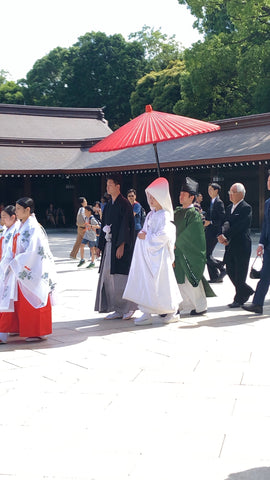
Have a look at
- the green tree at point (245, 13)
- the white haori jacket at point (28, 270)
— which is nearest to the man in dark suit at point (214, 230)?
the white haori jacket at point (28, 270)

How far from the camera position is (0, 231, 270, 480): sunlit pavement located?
3.31 metres

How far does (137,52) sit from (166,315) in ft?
144

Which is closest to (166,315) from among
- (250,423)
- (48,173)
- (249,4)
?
(250,423)

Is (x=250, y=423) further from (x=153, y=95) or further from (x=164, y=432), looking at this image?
(x=153, y=95)

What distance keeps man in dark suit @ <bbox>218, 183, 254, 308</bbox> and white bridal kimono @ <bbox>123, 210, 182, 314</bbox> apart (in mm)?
1204

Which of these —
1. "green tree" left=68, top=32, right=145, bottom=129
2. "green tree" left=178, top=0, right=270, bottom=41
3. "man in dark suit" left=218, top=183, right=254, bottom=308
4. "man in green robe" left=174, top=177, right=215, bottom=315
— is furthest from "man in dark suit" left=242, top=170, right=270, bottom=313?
"green tree" left=68, top=32, right=145, bottom=129

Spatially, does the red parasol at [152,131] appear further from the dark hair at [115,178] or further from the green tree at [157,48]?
the green tree at [157,48]

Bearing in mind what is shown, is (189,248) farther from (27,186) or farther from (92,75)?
(92,75)

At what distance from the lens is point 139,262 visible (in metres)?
6.90

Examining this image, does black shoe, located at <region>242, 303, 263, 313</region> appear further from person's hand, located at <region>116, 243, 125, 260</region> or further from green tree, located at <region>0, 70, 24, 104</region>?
green tree, located at <region>0, 70, 24, 104</region>

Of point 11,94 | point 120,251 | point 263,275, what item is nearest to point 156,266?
point 120,251

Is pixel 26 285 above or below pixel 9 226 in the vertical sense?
below

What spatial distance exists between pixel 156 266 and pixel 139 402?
2.67 meters

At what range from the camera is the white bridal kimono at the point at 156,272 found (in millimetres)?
6781
